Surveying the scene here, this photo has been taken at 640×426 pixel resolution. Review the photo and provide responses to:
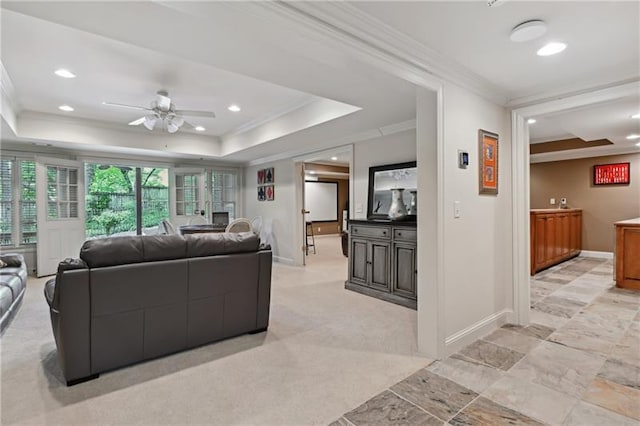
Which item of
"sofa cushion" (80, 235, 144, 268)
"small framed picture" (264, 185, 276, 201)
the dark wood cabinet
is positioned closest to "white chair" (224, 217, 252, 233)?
"small framed picture" (264, 185, 276, 201)

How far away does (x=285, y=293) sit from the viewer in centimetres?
423

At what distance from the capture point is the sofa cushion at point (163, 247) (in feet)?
7.69

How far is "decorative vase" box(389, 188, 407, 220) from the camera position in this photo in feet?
13.1

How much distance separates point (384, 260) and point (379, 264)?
0.34 ft

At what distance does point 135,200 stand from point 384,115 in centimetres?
585

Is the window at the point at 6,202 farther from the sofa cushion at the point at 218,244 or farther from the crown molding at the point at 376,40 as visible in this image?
the crown molding at the point at 376,40

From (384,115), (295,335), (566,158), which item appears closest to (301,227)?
(384,115)

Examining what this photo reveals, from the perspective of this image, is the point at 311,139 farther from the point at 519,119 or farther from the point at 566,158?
the point at 566,158

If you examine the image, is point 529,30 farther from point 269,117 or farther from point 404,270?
point 269,117

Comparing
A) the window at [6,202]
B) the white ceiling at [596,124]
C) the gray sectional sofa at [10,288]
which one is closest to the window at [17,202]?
the window at [6,202]

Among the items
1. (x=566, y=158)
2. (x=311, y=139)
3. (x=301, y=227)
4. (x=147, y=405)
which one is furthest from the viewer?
(x=566, y=158)

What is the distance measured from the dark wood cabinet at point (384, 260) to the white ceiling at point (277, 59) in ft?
4.43

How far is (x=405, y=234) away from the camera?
12.2ft

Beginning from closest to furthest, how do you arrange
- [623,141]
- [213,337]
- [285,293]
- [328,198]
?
[213,337] < [285,293] < [623,141] < [328,198]
